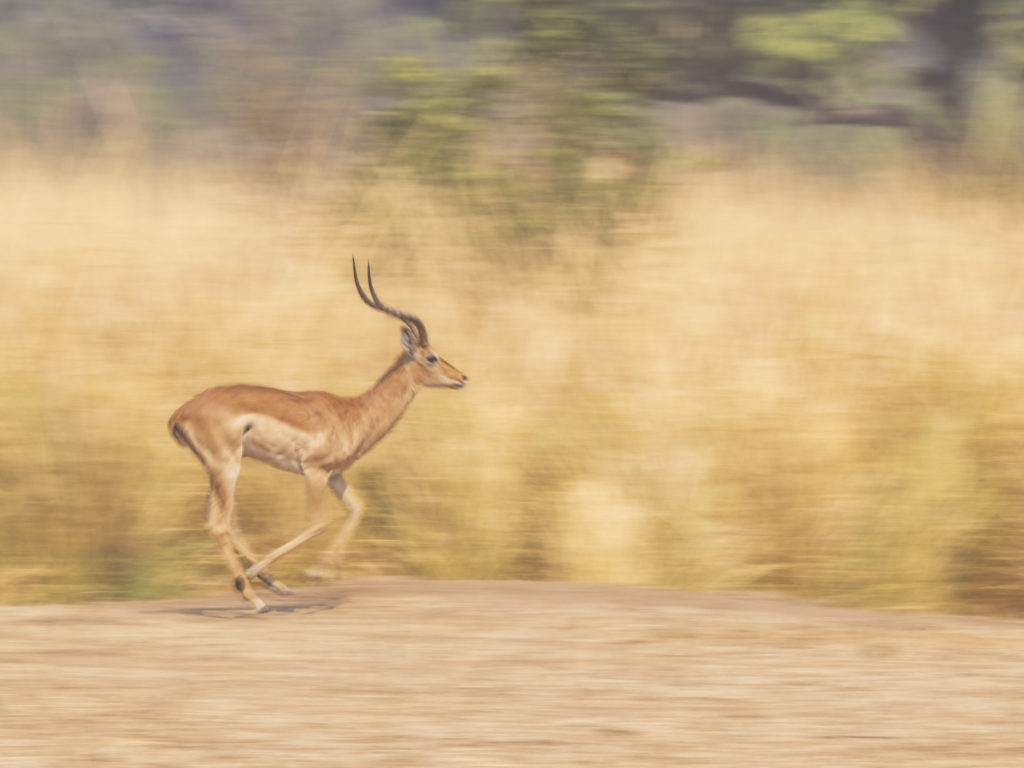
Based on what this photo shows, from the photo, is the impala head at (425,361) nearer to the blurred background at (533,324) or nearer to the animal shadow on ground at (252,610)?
the animal shadow on ground at (252,610)

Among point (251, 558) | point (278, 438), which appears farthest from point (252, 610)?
point (278, 438)

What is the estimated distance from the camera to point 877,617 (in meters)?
5.11

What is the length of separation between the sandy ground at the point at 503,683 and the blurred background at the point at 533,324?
837 millimetres

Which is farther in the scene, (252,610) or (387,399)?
(387,399)

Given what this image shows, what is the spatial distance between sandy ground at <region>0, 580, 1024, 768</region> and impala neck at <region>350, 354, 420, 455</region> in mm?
643


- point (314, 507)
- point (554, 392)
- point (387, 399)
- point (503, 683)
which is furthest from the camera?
point (554, 392)

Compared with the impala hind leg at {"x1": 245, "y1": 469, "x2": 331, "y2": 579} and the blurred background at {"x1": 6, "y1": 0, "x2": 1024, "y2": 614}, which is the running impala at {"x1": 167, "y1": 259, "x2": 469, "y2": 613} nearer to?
the impala hind leg at {"x1": 245, "y1": 469, "x2": 331, "y2": 579}

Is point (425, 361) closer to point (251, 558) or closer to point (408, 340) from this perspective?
point (408, 340)

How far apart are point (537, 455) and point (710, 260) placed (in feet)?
8.35

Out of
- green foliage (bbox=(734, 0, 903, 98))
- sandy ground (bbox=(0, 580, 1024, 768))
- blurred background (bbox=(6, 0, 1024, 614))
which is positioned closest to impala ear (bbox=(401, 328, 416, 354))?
sandy ground (bbox=(0, 580, 1024, 768))

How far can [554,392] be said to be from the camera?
709 centimetres

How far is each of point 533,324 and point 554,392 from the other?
2.21 feet

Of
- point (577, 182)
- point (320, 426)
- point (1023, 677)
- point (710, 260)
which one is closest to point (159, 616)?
point (320, 426)

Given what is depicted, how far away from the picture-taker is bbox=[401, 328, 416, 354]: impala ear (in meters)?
5.27
